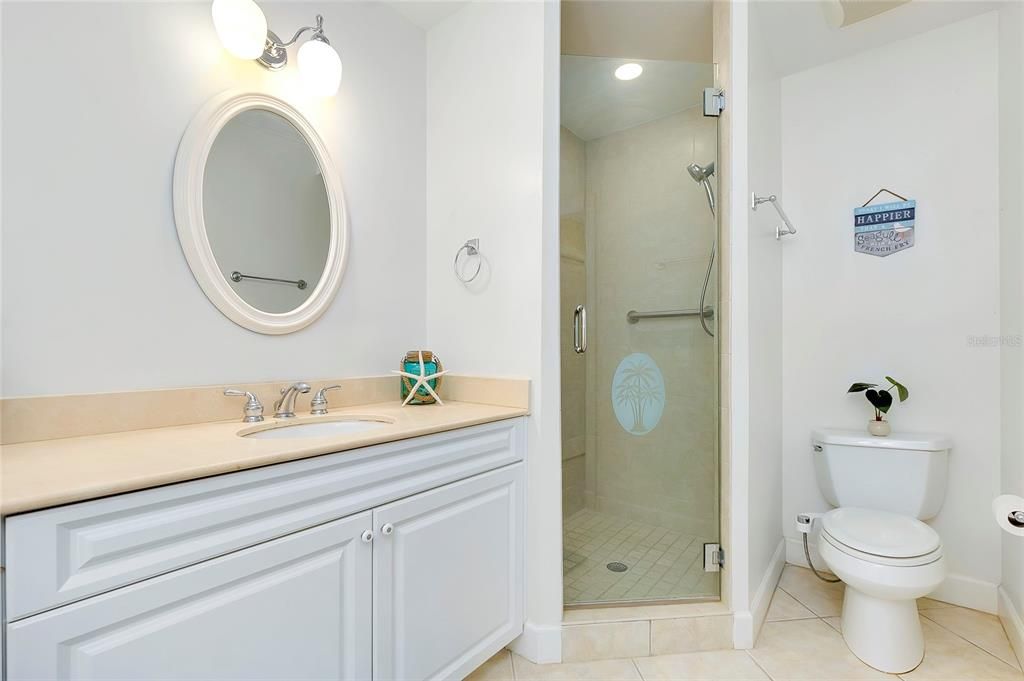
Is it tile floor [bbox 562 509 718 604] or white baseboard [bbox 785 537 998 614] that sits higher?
tile floor [bbox 562 509 718 604]

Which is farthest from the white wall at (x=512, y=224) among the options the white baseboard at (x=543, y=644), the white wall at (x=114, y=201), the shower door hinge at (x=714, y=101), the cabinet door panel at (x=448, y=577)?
the shower door hinge at (x=714, y=101)

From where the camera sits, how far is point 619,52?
7.14 feet

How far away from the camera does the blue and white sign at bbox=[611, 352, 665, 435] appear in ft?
5.99

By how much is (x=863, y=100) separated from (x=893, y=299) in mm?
927

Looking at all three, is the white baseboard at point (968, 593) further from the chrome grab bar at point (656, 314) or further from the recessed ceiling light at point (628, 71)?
the recessed ceiling light at point (628, 71)

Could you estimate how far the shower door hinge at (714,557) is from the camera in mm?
1761

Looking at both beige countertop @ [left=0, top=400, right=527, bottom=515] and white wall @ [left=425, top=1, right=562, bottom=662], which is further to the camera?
white wall @ [left=425, top=1, right=562, bottom=662]

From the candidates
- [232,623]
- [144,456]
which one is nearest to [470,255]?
[144,456]

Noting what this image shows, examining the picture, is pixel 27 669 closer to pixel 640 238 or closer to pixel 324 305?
pixel 324 305

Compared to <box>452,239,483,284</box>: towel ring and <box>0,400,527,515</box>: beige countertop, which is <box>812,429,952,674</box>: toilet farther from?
<box>452,239,483,284</box>: towel ring

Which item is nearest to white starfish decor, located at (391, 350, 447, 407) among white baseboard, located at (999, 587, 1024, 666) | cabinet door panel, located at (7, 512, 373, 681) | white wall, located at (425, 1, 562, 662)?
white wall, located at (425, 1, 562, 662)

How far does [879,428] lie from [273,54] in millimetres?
2682

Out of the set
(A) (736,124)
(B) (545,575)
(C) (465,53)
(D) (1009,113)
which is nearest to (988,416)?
(D) (1009,113)

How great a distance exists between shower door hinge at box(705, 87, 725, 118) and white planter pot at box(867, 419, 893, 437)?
144 centimetres
